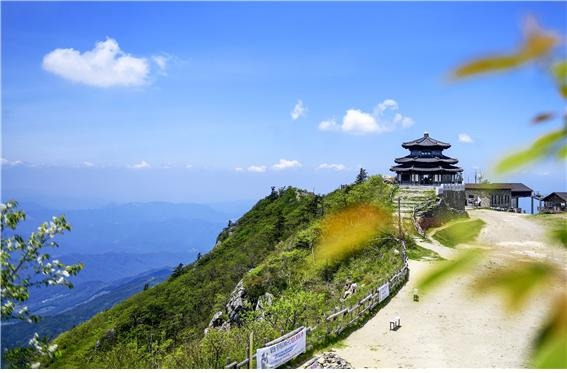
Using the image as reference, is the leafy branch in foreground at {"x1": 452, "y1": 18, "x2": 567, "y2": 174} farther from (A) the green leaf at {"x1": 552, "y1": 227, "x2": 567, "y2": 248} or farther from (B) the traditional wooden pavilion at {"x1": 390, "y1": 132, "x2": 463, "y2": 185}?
(B) the traditional wooden pavilion at {"x1": 390, "y1": 132, "x2": 463, "y2": 185}

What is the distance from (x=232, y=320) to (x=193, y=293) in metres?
10.4

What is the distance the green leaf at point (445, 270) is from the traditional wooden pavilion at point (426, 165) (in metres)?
28.3

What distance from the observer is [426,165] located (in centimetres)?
2834

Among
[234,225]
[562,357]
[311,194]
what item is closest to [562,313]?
[562,357]

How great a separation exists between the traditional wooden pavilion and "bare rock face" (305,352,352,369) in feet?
67.2

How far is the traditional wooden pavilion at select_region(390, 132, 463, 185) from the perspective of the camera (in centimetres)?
2802

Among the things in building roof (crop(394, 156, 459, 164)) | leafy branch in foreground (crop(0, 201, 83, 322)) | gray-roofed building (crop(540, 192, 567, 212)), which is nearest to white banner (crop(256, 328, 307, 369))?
leafy branch in foreground (crop(0, 201, 83, 322))

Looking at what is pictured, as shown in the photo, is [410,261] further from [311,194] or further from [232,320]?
[311,194]

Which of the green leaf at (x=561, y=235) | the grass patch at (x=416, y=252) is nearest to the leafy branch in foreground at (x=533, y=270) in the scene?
the green leaf at (x=561, y=235)

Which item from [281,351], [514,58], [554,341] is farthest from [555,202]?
[514,58]

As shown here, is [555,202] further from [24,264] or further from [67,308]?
[67,308]

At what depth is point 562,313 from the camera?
21.8 inches

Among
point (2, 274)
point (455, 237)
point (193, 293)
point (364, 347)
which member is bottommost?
point (193, 293)

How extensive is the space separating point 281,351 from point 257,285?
13402mm
